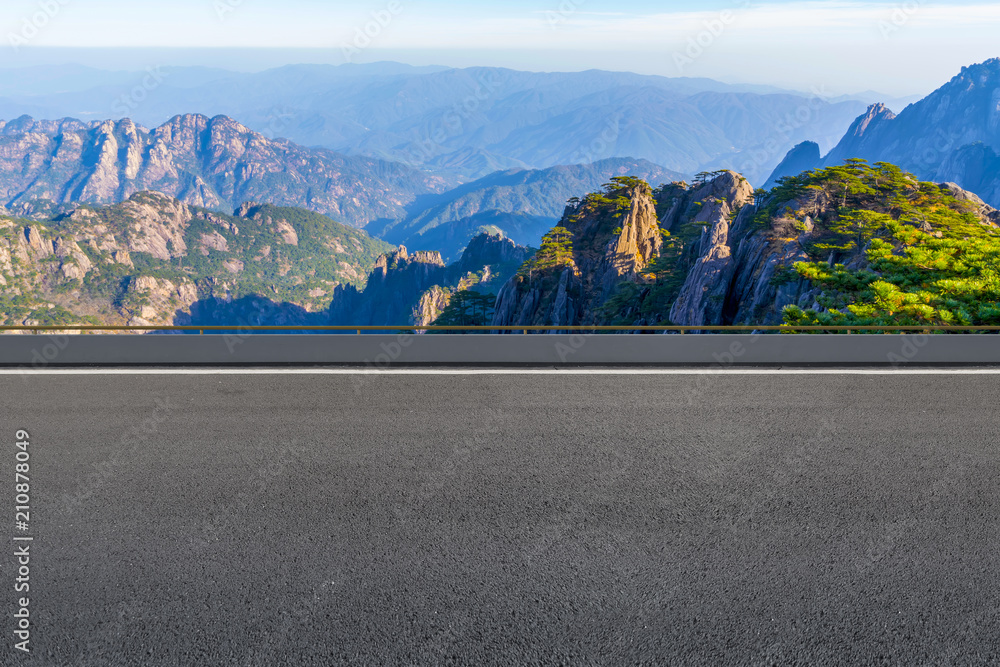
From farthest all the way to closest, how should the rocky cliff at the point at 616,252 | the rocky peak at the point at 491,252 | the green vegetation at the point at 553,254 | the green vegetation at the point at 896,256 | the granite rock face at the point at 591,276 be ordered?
1. the rocky peak at the point at 491,252
2. the green vegetation at the point at 553,254
3. the granite rock face at the point at 591,276
4. the rocky cliff at the point at 616,252
5. the green vegetation at the point at 896,256

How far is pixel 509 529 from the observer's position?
18.4 feet

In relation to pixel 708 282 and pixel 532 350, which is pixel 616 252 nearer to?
pixel 708 282

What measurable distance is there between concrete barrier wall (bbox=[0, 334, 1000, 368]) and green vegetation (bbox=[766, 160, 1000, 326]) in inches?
518

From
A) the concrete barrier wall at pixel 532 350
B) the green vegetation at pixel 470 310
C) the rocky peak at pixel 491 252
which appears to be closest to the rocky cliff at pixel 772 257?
the green vegetation at pixel 470 310

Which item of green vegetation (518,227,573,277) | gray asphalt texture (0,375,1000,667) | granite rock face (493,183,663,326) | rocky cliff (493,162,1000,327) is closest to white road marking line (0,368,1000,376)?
gray asphalt texture (0,375,1000,667)

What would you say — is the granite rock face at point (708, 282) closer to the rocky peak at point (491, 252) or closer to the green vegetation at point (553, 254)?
the green vegetation at point (553, 254)

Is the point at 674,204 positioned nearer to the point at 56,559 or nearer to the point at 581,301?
the point at 581,301

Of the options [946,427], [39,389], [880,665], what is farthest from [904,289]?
[39,389]

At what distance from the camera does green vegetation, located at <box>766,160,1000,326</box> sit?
76.0 feet

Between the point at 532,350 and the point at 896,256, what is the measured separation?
89.6 ft

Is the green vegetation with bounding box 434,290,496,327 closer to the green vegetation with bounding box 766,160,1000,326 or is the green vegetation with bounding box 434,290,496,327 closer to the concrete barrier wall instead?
the green vegetation with bounding box 766,160,1000,326

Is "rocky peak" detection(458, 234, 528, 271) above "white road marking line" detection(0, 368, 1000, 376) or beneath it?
beneath

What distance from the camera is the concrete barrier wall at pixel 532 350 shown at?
1060 cm

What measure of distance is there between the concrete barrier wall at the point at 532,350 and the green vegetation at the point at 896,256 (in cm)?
1316
